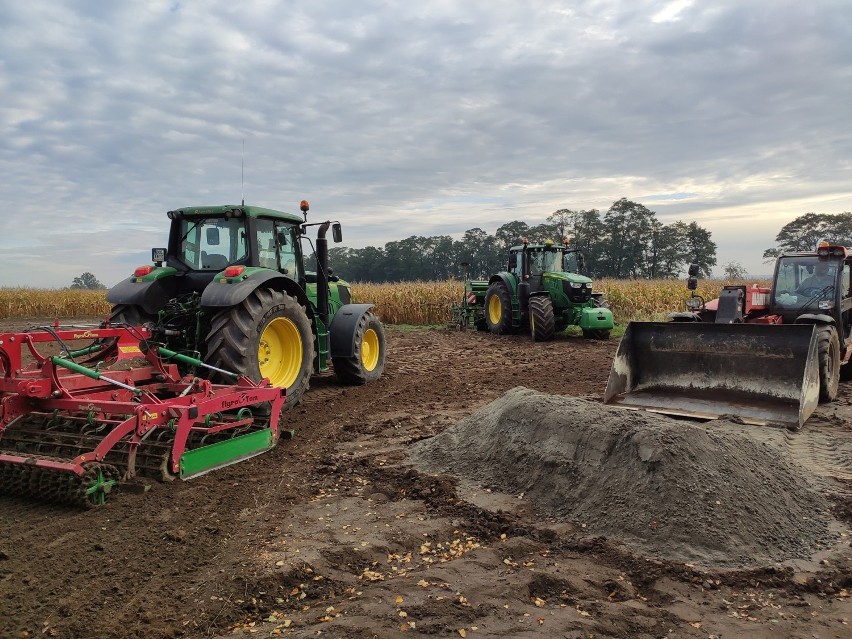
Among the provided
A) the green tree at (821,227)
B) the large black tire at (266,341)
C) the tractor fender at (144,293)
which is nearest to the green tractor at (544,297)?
the large black tire at (266,341)

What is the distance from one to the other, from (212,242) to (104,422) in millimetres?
3015

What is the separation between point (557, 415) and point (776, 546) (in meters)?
1.64

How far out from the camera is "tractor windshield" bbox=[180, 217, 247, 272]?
6.77 meters

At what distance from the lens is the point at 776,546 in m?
3.45

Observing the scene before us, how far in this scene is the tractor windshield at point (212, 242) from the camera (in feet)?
22.2

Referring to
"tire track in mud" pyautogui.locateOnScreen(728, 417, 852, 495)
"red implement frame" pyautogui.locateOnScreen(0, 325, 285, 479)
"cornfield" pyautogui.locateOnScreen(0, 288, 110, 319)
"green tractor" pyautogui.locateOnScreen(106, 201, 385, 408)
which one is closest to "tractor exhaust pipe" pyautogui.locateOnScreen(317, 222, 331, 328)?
"green tractor" pyautogui.locateOnScreen(106, 201, 385, 408)

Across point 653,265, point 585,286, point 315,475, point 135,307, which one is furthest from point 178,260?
point 653,265

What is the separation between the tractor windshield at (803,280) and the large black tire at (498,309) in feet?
22.4

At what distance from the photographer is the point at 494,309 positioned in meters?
15.2

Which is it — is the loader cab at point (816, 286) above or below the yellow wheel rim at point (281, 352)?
above

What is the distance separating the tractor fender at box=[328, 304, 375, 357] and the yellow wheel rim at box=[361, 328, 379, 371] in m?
0.69

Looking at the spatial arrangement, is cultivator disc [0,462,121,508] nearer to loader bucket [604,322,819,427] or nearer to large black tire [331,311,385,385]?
large black tire [331,311,385,385]

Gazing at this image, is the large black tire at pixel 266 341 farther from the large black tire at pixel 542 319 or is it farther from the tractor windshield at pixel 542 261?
the tractor windshield at pixel 542 261

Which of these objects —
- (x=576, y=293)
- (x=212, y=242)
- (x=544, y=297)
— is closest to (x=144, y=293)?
(x=212, y=242)
